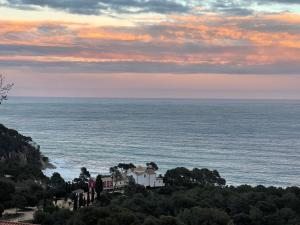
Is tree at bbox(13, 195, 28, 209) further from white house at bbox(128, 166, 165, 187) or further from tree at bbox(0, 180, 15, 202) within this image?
white house at bbox(128, 166, 165, 187)

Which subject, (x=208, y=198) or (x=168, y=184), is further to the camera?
(x=168, y=184)

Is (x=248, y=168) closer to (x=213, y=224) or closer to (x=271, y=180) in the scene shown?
(x=271, y=180)

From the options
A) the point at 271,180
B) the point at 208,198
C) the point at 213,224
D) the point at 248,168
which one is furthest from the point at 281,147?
the point at 213,224

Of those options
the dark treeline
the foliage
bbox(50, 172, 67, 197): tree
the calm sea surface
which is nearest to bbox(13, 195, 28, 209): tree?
the dark treeline

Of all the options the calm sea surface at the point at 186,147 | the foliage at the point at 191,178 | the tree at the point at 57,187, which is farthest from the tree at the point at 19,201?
the calm sea surface at the point at 186,147

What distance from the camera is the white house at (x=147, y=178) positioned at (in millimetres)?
41069

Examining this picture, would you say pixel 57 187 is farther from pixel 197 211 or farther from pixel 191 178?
pixel 197 211

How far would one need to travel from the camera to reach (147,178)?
4153 centimetres

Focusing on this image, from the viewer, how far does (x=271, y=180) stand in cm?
5319

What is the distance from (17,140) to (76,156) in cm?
1070

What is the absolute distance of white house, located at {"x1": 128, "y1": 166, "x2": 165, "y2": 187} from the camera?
135 feet

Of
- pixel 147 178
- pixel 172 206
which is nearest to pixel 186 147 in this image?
pixel 147 178

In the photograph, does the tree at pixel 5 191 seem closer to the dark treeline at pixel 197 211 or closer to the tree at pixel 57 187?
the tree at pixel 57 187

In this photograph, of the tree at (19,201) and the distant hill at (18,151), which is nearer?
Result: the tree at (19,201)
